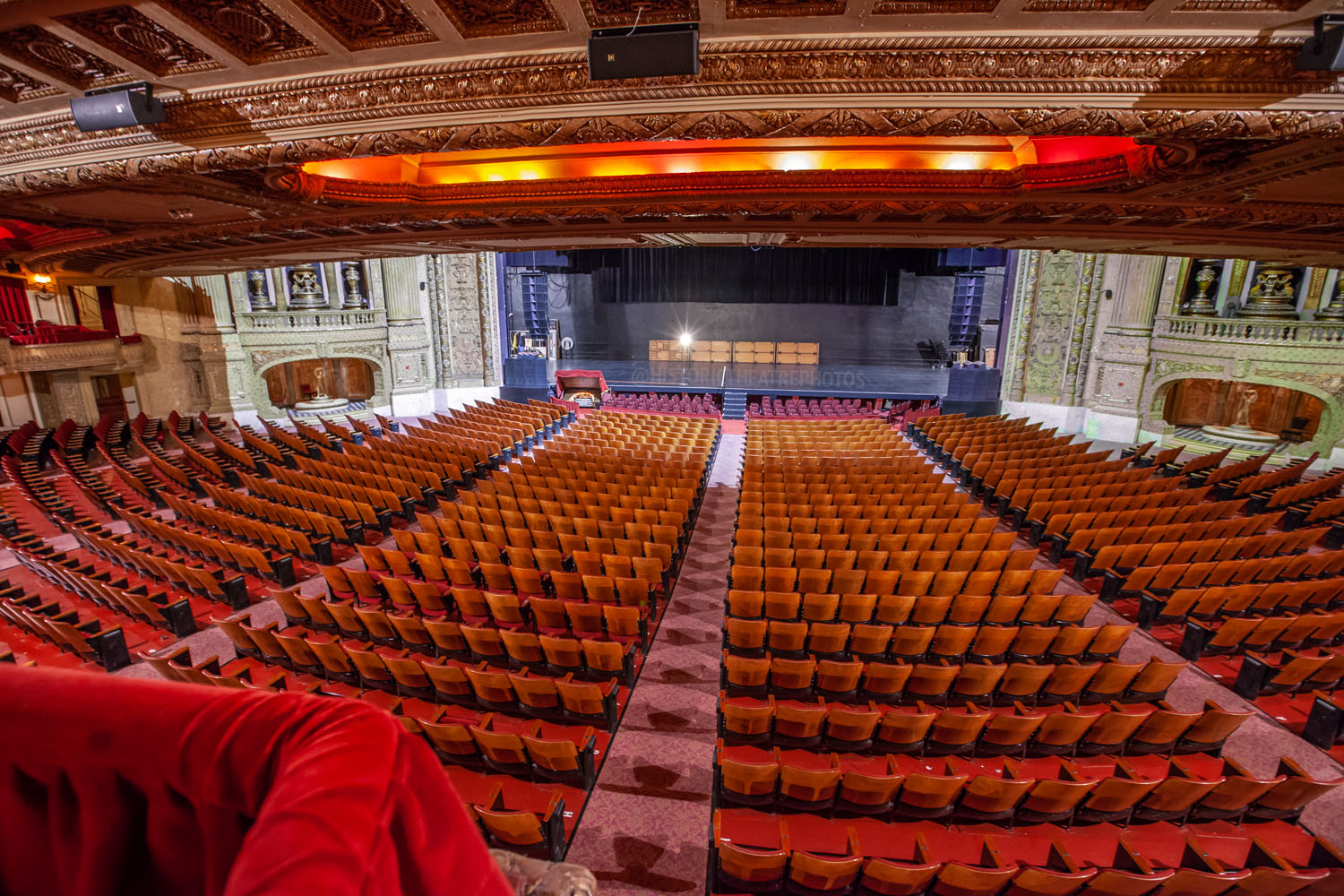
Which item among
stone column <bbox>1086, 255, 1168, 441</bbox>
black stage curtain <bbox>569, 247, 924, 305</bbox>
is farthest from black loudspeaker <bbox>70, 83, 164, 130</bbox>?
stone column <bbox>1086, 255, 1168, 441</bbox>

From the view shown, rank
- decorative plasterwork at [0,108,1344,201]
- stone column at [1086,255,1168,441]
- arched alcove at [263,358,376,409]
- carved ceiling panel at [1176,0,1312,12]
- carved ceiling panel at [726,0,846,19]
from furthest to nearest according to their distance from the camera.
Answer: arched alcove at [263,358,376,409] → stone column at [1086,255,1168,441] → decorative plasterwork at [0,108,1344,201] → carved ceiling panel at [726,0,846,19] → carved ceiling panel at [1176,0,1312,12]

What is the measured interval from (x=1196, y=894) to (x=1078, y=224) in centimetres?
721

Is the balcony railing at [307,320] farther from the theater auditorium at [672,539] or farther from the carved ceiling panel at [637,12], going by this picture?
the carved ceiling panel at [637,12]

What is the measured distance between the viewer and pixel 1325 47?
2771 mm

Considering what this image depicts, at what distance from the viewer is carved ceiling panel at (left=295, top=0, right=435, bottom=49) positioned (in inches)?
115

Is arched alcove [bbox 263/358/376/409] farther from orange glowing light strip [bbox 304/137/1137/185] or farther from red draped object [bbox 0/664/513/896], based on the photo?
red draped object [bbox 0/664/513/896]

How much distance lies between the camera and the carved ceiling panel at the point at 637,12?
9.46 feet

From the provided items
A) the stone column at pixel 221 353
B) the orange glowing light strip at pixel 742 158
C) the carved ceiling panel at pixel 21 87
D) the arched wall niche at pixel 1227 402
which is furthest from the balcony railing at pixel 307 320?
the arched wall niche at pixel 1227 402

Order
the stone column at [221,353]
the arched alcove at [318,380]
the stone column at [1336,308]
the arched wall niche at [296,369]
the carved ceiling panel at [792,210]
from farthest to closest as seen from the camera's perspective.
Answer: the arched alcove at [318,380], the arched wall niche at [296,369], the stone column at [221,353], the stone column at [1336,308], the carved ceiling panel at [792,210]

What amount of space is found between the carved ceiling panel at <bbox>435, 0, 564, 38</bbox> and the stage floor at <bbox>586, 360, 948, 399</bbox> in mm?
15091

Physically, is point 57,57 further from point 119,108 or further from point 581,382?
point 581,382

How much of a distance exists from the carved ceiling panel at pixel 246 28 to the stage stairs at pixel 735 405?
1453cm

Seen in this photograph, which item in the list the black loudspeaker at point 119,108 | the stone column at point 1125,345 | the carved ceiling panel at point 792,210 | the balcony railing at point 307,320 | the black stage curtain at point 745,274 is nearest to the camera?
the black loudspeaker at point 119,108

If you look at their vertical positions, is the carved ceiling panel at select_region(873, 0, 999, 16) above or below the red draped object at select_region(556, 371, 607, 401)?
above
